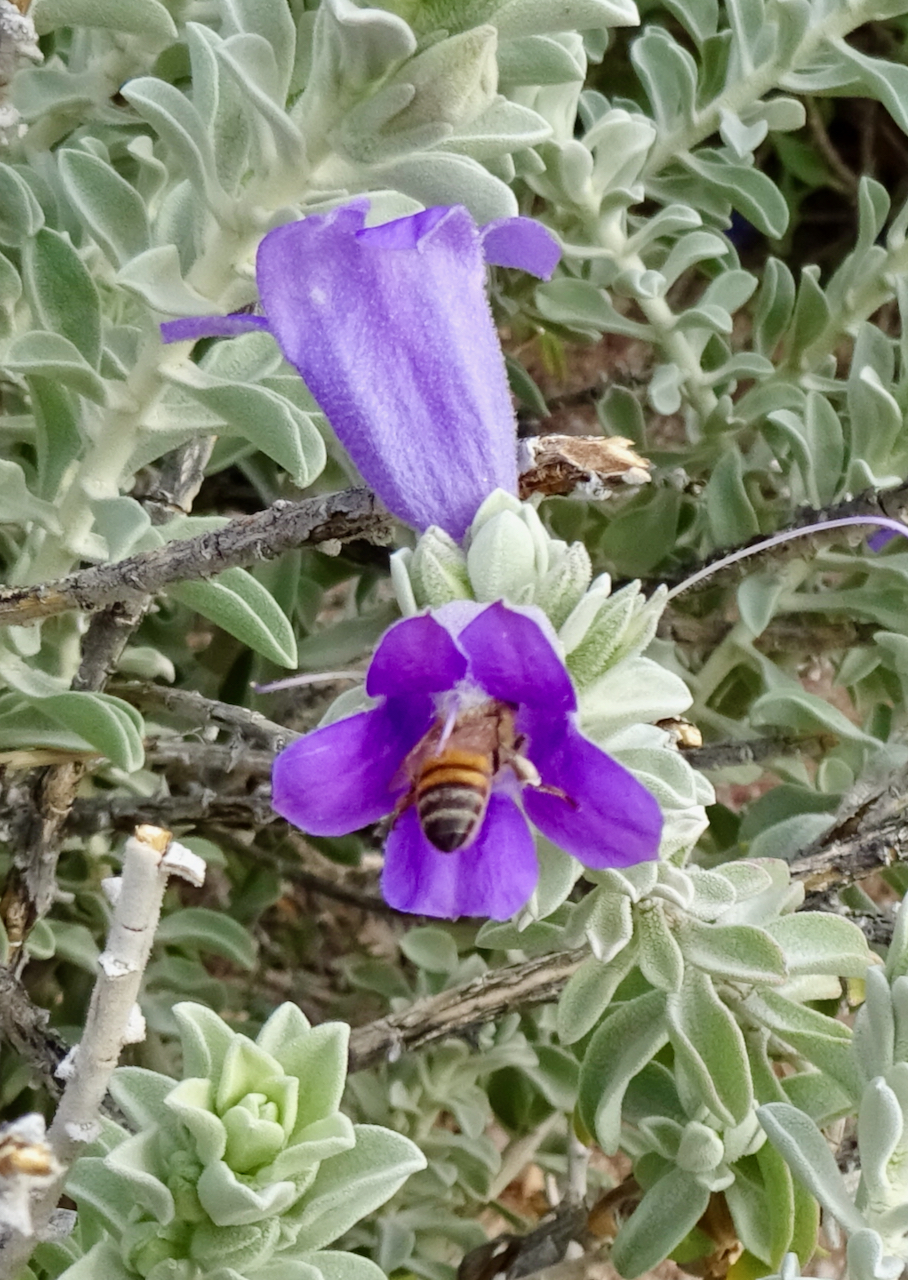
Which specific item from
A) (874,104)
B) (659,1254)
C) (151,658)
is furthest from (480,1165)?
(874,104)

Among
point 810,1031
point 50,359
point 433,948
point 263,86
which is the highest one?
point 263,86

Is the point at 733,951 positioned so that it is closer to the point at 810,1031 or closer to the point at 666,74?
the point at 810,1031

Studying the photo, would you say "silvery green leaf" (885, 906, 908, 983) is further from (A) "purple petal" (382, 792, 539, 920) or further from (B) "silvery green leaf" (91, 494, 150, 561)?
(B) "silvery green leaf" (91, 494, 150, 561)

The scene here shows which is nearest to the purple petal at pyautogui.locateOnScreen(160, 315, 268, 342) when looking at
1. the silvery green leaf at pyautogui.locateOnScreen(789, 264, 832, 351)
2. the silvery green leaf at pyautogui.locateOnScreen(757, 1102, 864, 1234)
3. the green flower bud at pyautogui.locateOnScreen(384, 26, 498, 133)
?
the green flower bud at pyautogui.locateOnScreen(384, 26, 498, 133)

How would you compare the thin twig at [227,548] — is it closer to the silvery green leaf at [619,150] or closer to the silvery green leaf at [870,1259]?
the silvery green leaf at [870,1259]

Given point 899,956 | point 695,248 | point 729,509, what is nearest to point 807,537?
point 729,509

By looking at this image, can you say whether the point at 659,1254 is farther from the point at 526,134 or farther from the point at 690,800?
the point at 526,134
